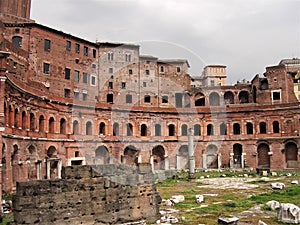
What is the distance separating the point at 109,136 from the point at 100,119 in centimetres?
217

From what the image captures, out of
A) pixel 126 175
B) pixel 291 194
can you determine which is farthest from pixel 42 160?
pixel 291 194

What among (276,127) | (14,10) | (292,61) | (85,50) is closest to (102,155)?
(85,50)

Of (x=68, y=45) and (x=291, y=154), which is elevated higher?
(x=68, y=45)

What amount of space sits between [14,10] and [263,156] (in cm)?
3319

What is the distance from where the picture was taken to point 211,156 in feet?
141

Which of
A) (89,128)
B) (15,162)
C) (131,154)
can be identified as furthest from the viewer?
(131,154)

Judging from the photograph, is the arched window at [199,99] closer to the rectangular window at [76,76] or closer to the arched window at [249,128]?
the arched window at [249,128]

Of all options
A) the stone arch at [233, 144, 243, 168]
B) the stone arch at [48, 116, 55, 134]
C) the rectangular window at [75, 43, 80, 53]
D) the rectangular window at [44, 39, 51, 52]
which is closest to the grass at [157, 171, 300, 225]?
the stone arch at [48, 116, 55, 134]

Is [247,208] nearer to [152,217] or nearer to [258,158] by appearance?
[152,217]

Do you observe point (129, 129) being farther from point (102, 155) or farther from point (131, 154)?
point (102, 155)

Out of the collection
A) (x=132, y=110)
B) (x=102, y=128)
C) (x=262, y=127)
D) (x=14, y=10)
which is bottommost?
(x=102, y=128)

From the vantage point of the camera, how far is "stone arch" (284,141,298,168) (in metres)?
39.7

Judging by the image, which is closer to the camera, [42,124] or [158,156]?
[42,124]

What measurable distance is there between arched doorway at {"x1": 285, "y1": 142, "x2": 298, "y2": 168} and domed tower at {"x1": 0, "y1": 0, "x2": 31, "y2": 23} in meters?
32.6
